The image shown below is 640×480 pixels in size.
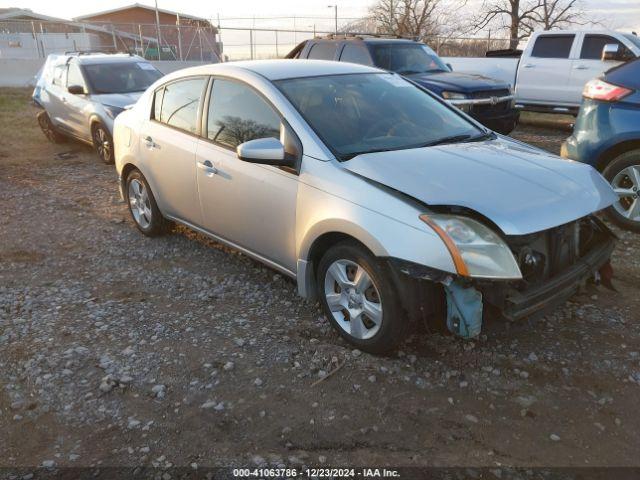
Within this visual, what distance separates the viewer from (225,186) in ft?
13.6

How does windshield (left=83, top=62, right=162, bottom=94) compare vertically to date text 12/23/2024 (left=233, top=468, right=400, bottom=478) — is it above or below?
above

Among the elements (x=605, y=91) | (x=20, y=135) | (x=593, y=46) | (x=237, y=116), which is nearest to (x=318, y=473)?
(x=237, y=116)

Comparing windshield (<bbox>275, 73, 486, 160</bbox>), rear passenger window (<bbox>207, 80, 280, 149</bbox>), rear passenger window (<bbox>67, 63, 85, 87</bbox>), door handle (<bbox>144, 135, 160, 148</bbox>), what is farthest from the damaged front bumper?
rear passenger window (<bbox>67, 63, 85, 87</bbox>)

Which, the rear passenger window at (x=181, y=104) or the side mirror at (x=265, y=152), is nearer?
the side mirror at (x=265, y=152)

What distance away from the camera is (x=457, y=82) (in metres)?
9.04

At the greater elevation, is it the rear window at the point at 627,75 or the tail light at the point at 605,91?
the rear window at the point at 627,75

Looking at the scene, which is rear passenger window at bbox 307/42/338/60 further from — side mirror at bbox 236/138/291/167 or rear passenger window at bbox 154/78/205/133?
side mirror at bbox 236/138/291/167

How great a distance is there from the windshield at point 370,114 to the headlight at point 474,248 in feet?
2.84

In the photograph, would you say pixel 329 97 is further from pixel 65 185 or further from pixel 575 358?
pixel 65 185

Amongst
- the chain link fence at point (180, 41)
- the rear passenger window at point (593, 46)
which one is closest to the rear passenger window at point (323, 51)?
the rear passenger window at point (593, 46)

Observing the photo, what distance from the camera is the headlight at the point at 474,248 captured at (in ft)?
9.31

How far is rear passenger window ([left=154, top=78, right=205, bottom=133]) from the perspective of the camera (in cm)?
455

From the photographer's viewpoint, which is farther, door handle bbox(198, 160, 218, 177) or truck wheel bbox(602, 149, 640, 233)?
truck wheel bbox(602, 149, 640, 233)

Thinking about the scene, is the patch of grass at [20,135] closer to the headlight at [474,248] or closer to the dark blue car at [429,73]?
the dark blue car at [429,73]
